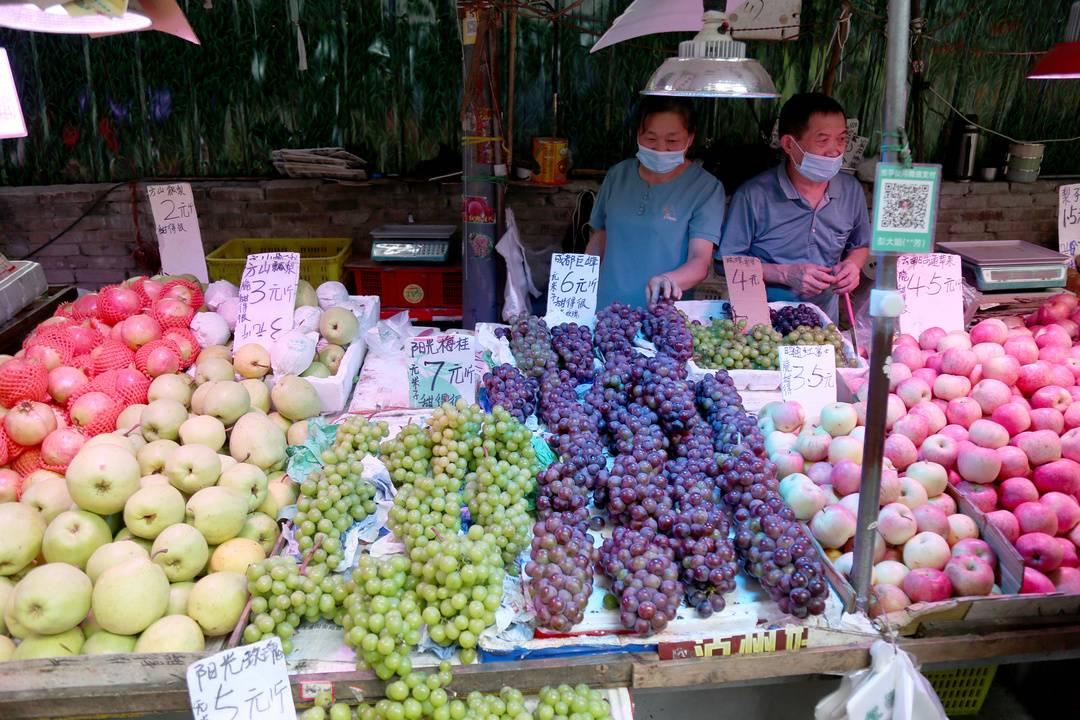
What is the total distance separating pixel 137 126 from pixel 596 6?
3396 millimetres

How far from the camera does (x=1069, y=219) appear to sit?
3.47 metres

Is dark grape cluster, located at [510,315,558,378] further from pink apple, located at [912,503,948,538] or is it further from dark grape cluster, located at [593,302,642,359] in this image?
pink apple, located at [912,503,948,538]

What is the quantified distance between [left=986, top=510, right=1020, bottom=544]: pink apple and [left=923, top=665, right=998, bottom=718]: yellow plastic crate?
480 mm

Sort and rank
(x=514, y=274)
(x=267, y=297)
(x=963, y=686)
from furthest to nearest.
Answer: (x=514, y=274)
(x=267, y=297)
(x=963, y=686)

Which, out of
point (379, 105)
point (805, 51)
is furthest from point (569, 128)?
point (805, 51)

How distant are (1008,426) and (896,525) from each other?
62cm

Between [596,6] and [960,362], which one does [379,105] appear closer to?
[596,6]

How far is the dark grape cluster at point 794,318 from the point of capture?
2.96 metres

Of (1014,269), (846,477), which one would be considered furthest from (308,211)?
(846,477)

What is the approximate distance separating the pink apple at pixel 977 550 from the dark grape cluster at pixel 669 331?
1.03 metres

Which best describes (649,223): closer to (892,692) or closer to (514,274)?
(514,274)

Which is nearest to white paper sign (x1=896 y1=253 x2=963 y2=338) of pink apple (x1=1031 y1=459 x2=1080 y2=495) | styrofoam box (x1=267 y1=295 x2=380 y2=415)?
pink apple (x1=1031 y1=459 x2=1080 y2=495)

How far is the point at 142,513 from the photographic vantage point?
70.4 inches

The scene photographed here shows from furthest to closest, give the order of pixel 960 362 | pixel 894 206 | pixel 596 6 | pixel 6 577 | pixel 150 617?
pixel 596 6, pixel 960 362, pixel 6 577, pixel 150 617, pixel 894 206
